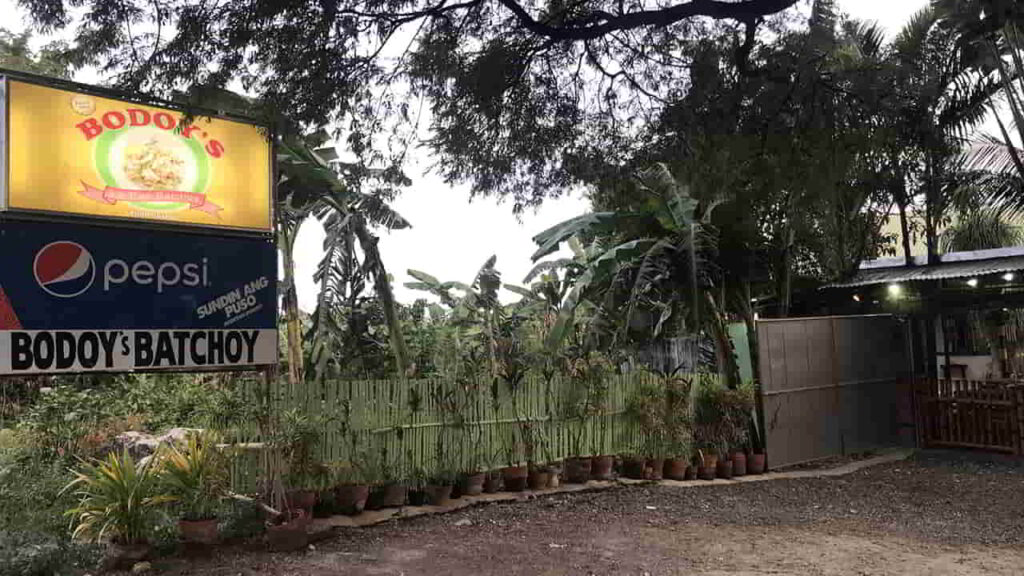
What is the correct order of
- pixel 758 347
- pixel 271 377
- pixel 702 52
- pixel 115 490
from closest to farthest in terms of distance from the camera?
pixel 115 490 < pixel 271 377 < pixel 702 52 < pixel 758 347

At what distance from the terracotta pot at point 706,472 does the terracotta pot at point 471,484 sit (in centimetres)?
330

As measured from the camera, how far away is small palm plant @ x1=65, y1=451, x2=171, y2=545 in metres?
6.61

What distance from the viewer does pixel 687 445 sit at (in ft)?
35.5

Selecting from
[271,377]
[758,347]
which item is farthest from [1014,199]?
[271,377]

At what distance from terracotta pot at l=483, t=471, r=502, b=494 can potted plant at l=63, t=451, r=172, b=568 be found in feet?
11.4

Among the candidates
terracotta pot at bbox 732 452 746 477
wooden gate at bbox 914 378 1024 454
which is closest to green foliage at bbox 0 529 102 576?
terracotta pot at bbox 732 452 746 477

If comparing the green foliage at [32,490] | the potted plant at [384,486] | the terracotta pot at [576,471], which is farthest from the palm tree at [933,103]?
the green foliage at [32,490]

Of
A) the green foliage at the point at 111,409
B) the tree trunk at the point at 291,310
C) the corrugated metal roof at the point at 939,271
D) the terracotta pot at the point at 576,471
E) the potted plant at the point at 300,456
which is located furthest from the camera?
the corrugated metal roof at the point at 939,271

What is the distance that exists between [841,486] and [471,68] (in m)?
6.81

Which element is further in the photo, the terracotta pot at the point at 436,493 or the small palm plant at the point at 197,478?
the terracotta pot at the point at 436,493

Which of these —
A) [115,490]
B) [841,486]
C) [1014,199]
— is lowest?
[841,486]

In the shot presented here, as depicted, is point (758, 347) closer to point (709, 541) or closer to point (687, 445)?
point (687, 445)

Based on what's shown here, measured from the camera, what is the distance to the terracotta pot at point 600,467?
10.2 metres

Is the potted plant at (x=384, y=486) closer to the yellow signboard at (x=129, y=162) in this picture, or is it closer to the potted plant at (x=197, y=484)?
the potted plant at (x=197, y=484)
